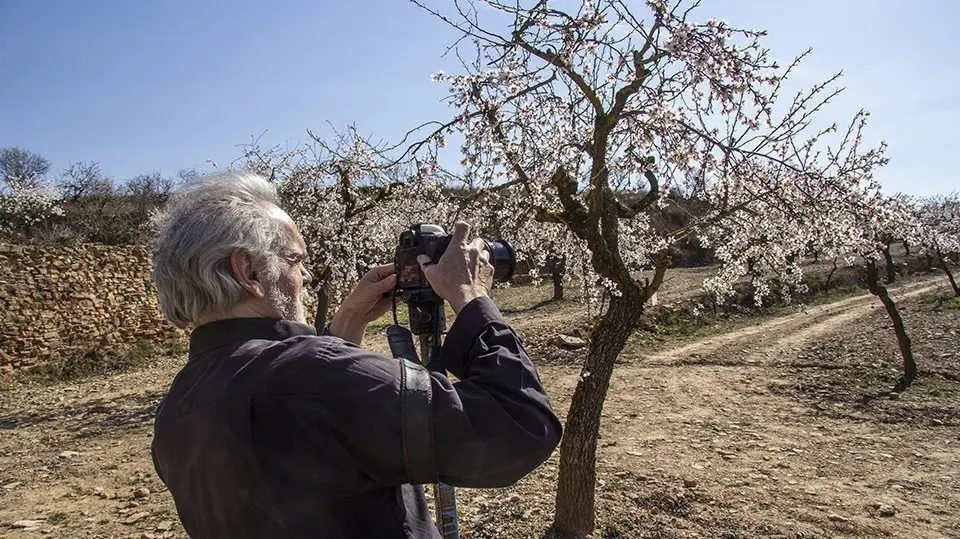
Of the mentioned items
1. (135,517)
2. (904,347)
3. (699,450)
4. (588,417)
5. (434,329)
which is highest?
(434,329)

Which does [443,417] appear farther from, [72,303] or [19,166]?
[19,166]

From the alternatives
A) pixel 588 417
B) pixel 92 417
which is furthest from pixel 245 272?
pixel 92 417

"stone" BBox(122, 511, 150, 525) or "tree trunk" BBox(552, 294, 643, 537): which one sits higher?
"tree trunk" BBox(552, 294, 643, 537)

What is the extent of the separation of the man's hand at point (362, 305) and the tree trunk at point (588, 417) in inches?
93.5

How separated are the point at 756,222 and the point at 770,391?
400 centimetres

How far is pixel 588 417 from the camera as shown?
375 centimetres

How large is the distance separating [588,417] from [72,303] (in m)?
12.3

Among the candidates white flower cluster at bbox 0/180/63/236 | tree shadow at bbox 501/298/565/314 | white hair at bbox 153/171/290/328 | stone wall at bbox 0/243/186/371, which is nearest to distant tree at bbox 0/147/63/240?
white flower cluster at bbox 0/180/63/236

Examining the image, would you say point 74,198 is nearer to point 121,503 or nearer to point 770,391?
point 121,503

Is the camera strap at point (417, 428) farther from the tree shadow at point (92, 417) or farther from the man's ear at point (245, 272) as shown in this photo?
the tree shadow at point (92, 417)

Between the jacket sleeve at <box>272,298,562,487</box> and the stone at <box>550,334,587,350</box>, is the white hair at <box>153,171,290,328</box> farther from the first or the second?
the stone at <box>550,334,587,350</box>

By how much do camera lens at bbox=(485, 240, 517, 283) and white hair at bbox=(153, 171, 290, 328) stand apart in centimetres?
60

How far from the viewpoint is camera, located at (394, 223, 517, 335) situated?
4.80 ft

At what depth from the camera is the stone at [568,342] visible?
11.6m
